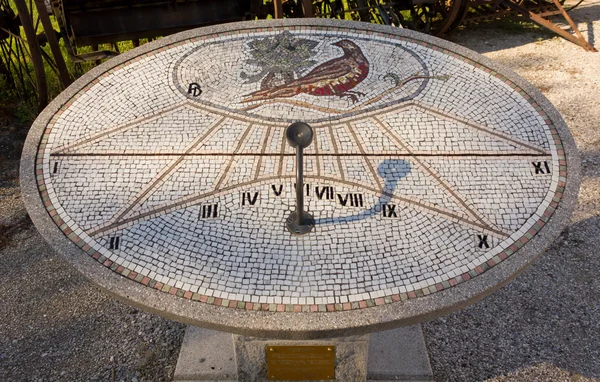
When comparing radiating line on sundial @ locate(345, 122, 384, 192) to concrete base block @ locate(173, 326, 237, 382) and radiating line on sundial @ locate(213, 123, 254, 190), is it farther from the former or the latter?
concrete base block @ locate(173, 326, 237, 382)

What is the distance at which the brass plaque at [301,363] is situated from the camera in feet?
15.0

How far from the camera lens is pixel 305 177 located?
4.61m

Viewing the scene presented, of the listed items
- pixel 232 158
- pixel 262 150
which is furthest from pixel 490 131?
pixel 232 158

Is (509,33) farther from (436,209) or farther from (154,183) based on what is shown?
(154,183)

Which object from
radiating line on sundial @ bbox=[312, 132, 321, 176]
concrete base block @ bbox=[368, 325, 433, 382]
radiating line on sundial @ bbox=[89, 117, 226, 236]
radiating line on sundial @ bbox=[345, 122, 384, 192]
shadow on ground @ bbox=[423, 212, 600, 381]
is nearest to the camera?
radiating line on sundial @ bbox=[89, 117, 226, 236]

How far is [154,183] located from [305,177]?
3.83ft

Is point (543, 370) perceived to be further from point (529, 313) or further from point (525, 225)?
point (525, 225)

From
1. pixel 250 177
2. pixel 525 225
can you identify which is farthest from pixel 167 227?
pixel 525 225

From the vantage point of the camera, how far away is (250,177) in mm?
4586

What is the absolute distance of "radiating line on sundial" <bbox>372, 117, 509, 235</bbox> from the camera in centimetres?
419

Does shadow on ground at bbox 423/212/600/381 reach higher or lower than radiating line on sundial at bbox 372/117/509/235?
lower

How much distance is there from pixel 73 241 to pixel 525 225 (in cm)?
316

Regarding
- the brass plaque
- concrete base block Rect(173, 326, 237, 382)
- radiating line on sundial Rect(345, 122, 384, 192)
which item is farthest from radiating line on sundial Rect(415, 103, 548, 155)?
concrete base block Rect(173, 326, 237, 382)

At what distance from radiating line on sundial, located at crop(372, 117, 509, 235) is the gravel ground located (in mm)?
2010
